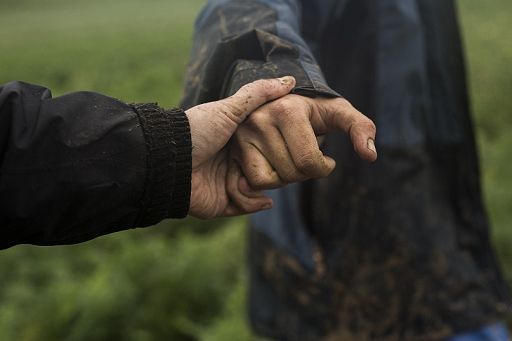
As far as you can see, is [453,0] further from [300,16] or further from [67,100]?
[67,100]

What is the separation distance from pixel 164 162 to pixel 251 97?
0.23 m

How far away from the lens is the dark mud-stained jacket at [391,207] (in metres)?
1.84

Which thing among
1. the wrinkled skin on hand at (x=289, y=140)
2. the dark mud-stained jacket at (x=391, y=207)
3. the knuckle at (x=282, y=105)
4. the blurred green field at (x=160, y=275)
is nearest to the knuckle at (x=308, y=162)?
the wrinkled skin on hand at (x=289, y=140)

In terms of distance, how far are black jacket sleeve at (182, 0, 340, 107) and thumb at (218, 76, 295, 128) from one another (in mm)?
48

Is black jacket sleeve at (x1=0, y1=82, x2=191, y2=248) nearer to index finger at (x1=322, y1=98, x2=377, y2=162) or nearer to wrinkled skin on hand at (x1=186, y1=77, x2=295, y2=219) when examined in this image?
wrinkled skin on hand at (x1=186, y1=77, x2=295, y2=219)

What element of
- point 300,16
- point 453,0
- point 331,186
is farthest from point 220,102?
point 453,0

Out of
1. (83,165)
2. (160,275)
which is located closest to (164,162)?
(83,165)

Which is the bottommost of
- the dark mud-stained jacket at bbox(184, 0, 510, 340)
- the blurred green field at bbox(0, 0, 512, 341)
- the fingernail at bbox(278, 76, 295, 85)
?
the blurred green field at bbox(0, 0, 512, 341)

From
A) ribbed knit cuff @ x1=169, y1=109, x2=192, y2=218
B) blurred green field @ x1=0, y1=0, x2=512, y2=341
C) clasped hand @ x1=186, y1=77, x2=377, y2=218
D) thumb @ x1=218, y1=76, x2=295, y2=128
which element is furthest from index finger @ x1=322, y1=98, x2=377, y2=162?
blurred green field @ x1=0, y1=0, x2=512, y2=341

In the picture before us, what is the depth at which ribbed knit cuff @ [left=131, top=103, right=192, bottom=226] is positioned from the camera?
1158mm

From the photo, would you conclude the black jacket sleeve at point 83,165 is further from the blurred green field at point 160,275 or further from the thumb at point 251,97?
the blurred green field at point 160,275

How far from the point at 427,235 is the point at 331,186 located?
1.11 ft

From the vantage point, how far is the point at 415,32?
1.81 meters

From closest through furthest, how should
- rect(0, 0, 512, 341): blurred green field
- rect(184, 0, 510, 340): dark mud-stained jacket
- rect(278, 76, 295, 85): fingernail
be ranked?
rect(278, 76, 295, 85): fingernail, rect(184, 0, 510, 340): dark mud-stained jacket, rect(0, 0, 512, 341): blurred green field
